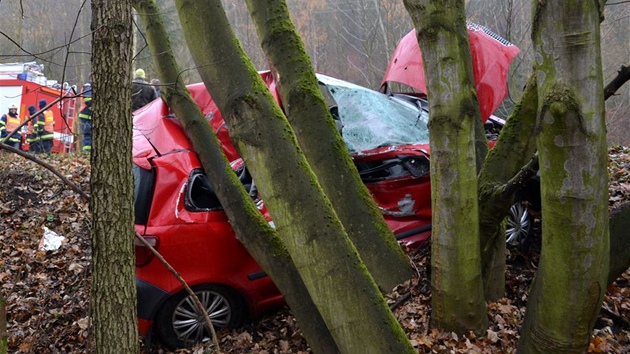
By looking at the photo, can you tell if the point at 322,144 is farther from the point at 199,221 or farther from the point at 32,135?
the point at 32,135

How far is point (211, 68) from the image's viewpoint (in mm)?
3529

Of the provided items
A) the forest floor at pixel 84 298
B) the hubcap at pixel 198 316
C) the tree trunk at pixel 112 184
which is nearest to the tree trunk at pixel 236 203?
the forest floor at pixel 84 298

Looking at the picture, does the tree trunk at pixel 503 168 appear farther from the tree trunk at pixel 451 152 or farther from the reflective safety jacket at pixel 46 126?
the reflective safety jacket at pixel 46 126

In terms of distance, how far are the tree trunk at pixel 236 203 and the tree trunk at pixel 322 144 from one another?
0.63 m

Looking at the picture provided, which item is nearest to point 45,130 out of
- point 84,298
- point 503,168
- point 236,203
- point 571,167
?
point 84,298

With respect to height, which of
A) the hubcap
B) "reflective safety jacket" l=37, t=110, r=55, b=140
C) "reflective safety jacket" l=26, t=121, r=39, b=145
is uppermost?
"reflective safety jacket" l=37, t=110, r=55, b=140

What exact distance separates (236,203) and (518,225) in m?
2.73

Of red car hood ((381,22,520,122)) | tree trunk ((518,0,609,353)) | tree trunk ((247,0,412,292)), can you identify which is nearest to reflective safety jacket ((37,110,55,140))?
red car hood ((381,22,520,122))

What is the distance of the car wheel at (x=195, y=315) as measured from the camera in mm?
4602

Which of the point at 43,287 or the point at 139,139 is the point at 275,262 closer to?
the point at 139,139

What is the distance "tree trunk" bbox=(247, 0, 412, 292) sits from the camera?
12.8 feet

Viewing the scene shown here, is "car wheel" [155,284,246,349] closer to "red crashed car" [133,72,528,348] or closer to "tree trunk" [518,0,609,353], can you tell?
"red crashed car" [133,72,528,348]

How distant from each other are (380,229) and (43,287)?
404 centimetres

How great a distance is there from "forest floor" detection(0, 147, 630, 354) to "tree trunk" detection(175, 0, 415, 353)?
0.80m
